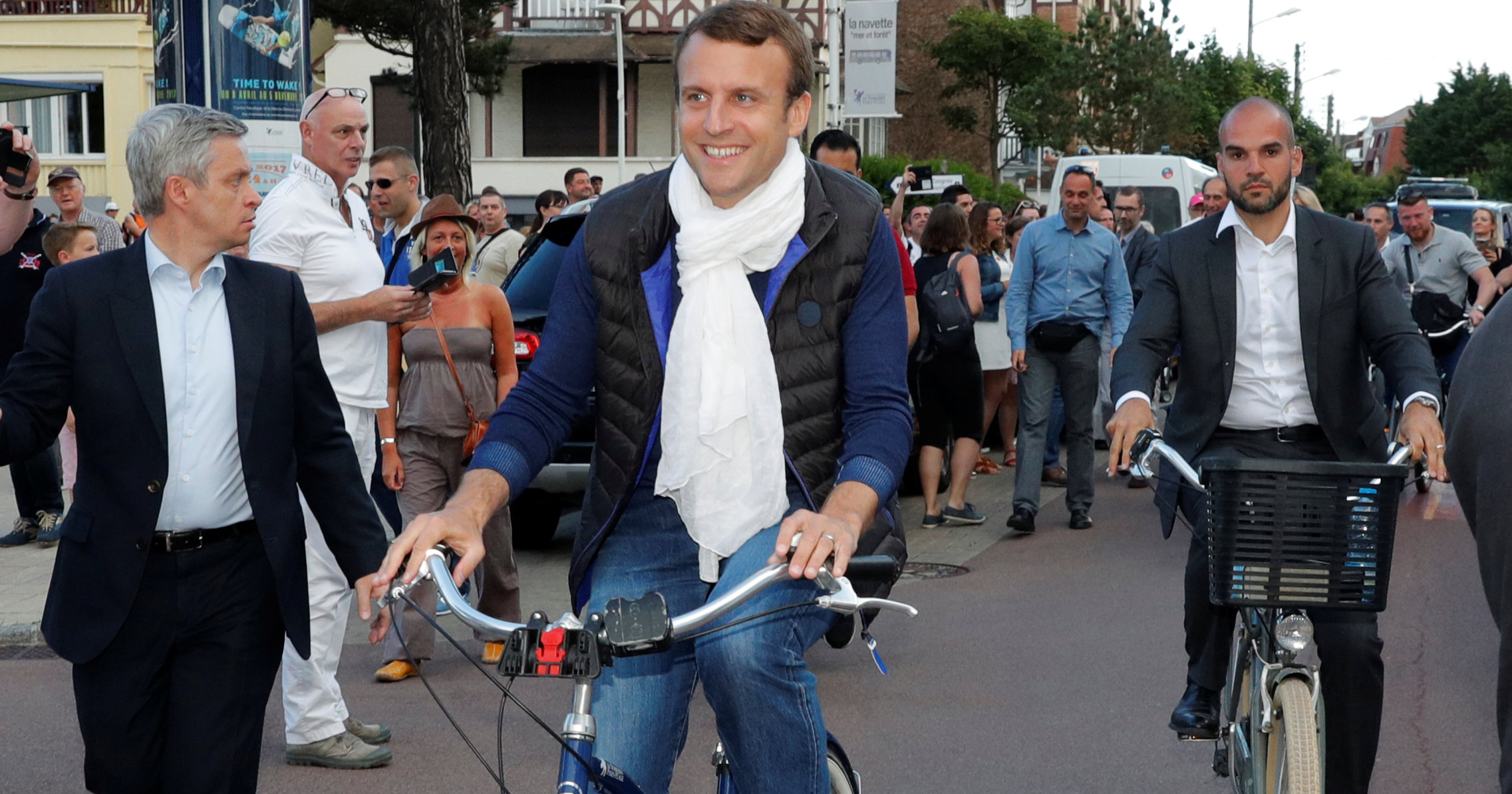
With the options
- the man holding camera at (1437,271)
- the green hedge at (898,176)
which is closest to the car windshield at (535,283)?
the man holding camera at (1437,271)

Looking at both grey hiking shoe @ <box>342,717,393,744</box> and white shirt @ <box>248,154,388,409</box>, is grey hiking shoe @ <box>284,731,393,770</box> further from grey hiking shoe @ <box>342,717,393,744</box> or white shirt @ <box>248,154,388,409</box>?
white shirt @ <box>248,154,388,409</box>

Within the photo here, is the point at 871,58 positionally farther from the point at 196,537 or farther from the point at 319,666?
the point at 196,537

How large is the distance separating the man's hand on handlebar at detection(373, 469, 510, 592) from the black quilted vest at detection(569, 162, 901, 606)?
315 mm

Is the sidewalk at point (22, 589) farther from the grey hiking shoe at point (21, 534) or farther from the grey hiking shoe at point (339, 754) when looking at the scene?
the grey hiking shoe at point (339, 754)

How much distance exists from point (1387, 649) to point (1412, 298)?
6.41 m

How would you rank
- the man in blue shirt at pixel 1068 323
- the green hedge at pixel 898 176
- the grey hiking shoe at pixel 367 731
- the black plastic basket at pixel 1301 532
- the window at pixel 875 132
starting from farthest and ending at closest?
the window at pixel 875 132 < the green hedge at pixel 898 176 < the man in blue shirt at pixel 1068 323 < the grey hiking shoe at pixel 367 731 < the black plastic basket at pixel 1301 532

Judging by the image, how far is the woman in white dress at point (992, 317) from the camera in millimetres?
12016

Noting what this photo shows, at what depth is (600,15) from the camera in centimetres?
4056

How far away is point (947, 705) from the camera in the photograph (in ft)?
21.4

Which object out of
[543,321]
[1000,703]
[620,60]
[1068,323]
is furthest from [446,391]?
[620,60]

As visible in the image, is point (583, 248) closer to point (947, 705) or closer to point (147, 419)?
point (147, 419)

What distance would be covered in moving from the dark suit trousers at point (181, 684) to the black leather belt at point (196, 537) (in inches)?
0.5

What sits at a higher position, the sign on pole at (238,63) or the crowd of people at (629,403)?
the sign on pole at (238,63)

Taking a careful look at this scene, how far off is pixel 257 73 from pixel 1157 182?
1445 centimetres
